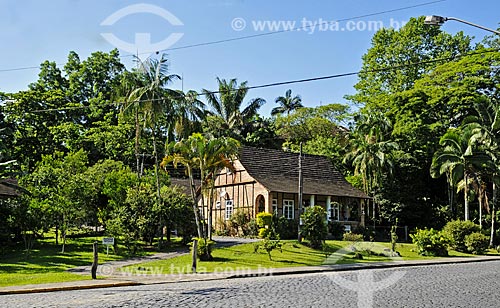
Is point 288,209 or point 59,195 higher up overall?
point 59,195

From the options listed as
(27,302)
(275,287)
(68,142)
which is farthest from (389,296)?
(68,142)

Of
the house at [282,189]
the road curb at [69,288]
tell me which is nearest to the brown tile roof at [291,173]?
the house at [282,189]

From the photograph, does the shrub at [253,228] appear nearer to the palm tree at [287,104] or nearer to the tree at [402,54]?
the tree at [402,54]

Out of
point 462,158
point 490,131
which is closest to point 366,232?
point 462,158

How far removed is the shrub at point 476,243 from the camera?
32.2m

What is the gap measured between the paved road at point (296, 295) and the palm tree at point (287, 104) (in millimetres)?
50401

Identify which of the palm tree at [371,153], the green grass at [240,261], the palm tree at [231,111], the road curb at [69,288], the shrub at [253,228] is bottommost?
the road curb at [69,288]

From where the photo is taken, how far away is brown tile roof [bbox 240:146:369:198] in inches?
1484

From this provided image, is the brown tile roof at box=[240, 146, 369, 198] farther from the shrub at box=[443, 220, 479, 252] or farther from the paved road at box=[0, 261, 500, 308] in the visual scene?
the paved road at box=[0, 261, 500, 308]

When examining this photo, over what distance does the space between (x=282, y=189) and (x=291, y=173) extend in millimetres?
4298

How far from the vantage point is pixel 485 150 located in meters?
37.3

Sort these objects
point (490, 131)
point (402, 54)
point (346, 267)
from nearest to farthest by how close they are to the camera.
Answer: point (346, 267) < point (490, 131) < point (402, 54)

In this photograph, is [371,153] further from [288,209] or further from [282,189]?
[282,189]

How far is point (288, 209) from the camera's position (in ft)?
123
